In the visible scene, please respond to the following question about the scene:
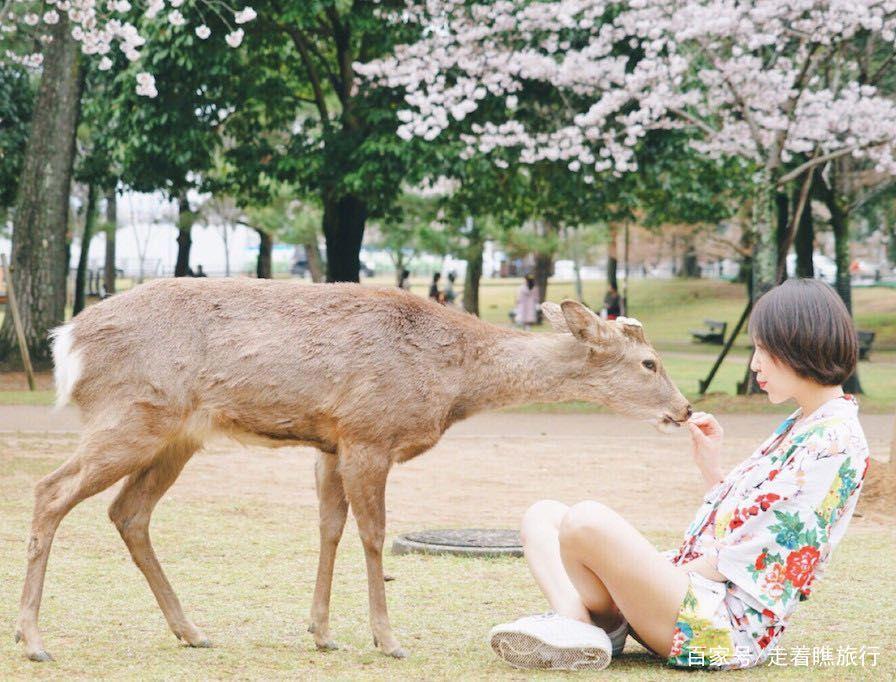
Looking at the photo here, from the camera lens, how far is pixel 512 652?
4930 mm

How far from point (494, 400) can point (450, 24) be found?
664 inches

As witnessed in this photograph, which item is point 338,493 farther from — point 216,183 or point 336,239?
point 216,183

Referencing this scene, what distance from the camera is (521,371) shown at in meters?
5.96

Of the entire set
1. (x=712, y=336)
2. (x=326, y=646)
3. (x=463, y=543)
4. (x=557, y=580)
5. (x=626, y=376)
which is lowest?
(x=712, y=336)

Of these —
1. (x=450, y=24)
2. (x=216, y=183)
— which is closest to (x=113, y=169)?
(x=216, y=183)

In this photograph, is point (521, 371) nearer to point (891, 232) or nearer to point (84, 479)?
point (84, 479)

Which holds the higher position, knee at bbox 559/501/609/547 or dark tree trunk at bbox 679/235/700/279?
knee at bbox 559/501/609/547

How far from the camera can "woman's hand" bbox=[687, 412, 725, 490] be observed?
5.31m

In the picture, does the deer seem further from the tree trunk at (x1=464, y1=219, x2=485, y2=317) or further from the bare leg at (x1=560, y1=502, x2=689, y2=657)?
the tree trunk at (x1=464, y1=219, x2=485, y2=317)

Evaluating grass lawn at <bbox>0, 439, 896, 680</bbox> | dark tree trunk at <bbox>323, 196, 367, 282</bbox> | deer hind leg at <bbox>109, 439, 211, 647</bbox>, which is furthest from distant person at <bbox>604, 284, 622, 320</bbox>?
deer hind leg at <bbox>109, 439, 211, 647</bbox>

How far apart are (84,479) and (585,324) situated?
7.24 feet

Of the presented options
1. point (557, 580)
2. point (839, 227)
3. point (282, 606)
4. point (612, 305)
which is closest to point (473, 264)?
point (612, 305)

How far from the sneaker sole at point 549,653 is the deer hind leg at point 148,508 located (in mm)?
1487

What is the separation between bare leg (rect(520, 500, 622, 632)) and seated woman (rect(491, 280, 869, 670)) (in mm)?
61
